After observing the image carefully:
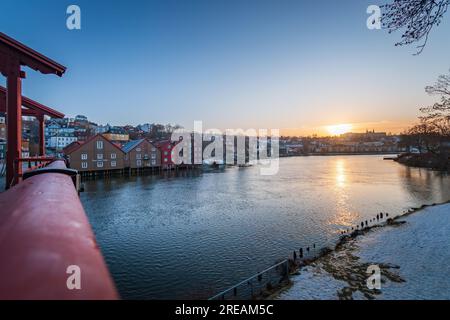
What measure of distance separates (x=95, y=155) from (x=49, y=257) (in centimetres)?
5096

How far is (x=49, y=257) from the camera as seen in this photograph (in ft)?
3.41

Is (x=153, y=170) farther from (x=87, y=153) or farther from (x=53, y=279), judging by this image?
(x=53, y=279)

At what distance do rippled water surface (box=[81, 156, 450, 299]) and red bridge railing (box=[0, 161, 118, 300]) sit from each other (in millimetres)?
8981

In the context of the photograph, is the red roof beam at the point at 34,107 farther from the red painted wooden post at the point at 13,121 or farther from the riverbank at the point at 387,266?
the riverbank at the point at 387,266

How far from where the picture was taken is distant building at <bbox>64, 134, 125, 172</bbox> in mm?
44800

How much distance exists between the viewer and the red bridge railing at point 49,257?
2.86 feet

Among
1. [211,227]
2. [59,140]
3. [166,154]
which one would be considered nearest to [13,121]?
[211,227]

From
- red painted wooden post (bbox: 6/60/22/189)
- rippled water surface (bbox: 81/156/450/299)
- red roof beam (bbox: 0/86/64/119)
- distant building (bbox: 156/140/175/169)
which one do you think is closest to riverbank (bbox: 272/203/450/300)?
rippled water surface (bbox: 81/156/450/299)

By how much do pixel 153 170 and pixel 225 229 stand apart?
43.5 m

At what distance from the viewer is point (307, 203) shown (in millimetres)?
23938

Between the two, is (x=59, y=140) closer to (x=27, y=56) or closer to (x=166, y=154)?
(x=166, y=154)

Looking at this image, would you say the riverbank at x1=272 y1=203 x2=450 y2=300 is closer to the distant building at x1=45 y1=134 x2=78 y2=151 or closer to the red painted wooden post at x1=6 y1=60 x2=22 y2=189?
the red painted wooden post at x1=6 y1=60 x2=22 y2=189

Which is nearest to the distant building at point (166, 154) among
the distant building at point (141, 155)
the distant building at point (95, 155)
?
the distant building at point (141, 155)
